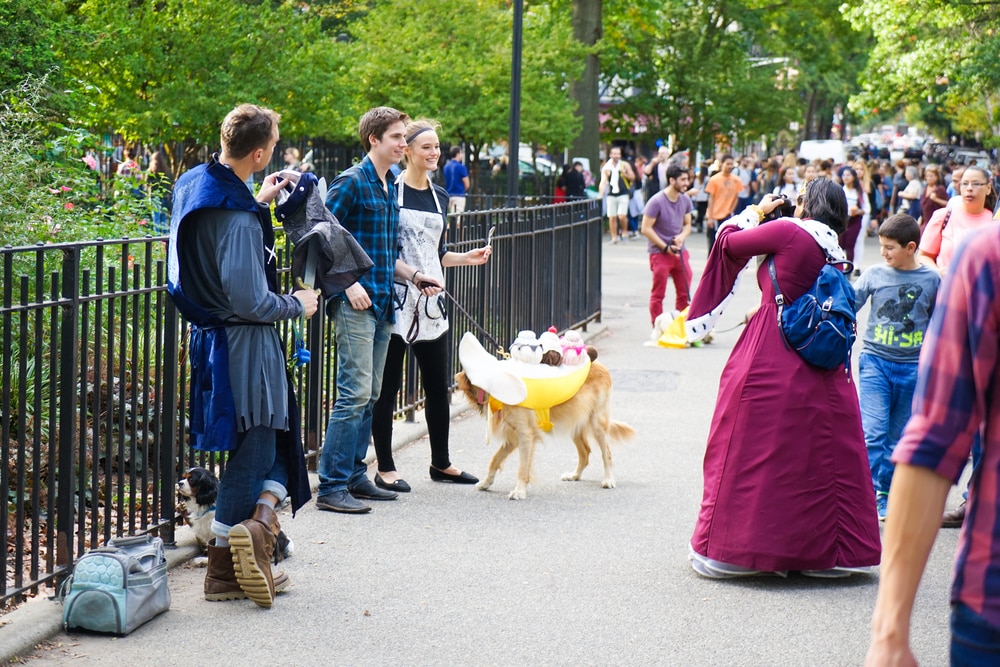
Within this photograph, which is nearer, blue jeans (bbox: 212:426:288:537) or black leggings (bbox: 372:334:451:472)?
blue jeans (bbox: 212:426:288:537)

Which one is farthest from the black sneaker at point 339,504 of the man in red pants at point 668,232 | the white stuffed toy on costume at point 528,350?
the man in red pants at point 668,232

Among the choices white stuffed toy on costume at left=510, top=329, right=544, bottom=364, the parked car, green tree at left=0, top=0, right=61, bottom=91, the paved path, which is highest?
the parked car

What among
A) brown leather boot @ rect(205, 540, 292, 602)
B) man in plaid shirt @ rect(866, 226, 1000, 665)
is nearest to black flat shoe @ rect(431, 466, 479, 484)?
brown leather boot @ rect(205, 540, 292, 602)

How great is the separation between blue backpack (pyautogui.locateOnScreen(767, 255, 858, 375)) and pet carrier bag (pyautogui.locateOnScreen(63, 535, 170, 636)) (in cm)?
273

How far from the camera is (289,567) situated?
5.71 metres

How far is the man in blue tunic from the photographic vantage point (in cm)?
477

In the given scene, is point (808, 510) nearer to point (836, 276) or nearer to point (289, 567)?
point (836, 276)

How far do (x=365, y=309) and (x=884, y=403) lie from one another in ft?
8.72

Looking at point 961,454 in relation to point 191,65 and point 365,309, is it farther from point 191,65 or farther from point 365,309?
point 191,65

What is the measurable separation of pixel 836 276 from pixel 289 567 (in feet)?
8.73

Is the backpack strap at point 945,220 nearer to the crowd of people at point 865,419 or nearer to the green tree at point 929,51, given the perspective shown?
the crowd of people at point 865,419

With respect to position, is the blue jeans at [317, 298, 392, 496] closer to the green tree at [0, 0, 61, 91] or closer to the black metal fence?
the black metal fence

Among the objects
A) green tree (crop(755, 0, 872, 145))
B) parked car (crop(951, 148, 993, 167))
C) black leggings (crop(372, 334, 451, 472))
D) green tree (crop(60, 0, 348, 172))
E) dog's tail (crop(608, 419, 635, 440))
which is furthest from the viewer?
parked car (crop(951, 148, 993, 167))

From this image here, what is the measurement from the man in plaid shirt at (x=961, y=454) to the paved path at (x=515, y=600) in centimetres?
259
